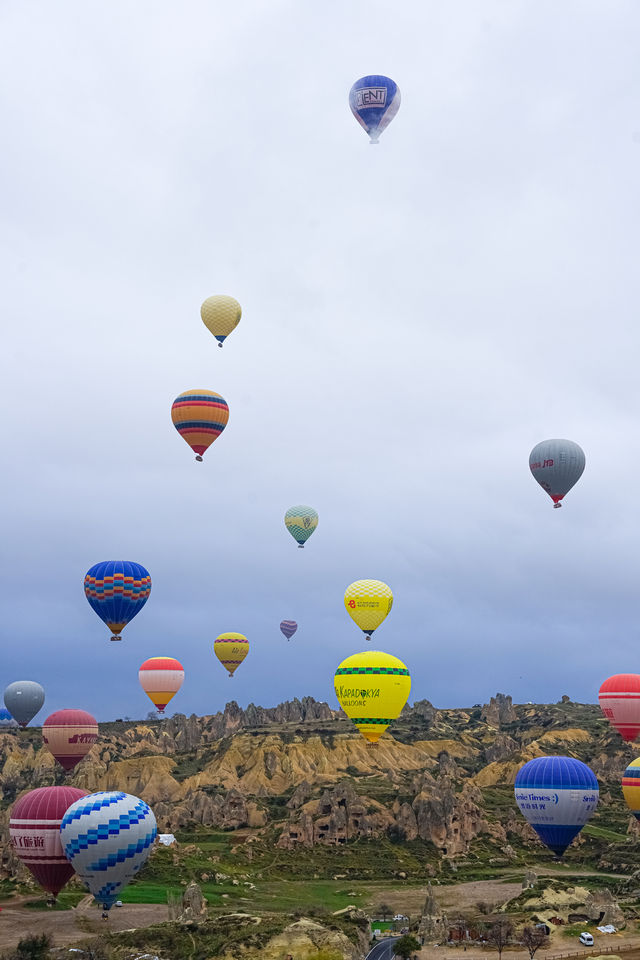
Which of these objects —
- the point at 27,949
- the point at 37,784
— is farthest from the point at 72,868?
the point at 37,784

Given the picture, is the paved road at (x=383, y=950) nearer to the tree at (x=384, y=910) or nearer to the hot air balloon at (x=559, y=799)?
the tree at (x=384, y=910)

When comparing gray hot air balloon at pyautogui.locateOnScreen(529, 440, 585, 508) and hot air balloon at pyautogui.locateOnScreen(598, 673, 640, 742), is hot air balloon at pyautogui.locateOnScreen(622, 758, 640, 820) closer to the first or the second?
hot air balloon at pyautogui.locateOnScreen(598, 673, 640, 742)

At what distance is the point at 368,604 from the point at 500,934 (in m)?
28.5

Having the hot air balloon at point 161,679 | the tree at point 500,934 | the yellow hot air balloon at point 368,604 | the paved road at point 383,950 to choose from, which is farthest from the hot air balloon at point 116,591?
the tree at point 500,934

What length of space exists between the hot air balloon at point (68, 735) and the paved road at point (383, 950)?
3989 centimetres

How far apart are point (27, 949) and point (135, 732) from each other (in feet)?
426

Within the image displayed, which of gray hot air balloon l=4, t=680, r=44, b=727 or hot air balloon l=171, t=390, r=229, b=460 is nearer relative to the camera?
hot air balloon l=171, t=390, r=229, b=460

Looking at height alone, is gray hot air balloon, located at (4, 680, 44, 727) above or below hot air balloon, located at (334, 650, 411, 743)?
above

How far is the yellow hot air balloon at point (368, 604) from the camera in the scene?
90438 mm

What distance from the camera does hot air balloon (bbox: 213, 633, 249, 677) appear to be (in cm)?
13150

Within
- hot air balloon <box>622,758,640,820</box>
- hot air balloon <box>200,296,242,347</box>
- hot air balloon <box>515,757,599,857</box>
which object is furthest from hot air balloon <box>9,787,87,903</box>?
hot air balloon <box>622,758,640,820</box>

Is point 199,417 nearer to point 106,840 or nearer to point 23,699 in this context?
point 106,840

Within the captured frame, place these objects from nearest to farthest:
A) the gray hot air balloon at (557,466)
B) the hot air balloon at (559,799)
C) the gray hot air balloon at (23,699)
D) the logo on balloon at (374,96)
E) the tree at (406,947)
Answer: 1. the tree at (406,947)
2. the hot air balloon at (559,799)
3. the logo on balloon at (374,96)
4. the gray hot air balloon at (557,466)
5. the gray hot air balloon at (23,699)

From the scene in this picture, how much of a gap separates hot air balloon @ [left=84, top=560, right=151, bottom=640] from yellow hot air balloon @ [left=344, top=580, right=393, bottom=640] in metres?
17.5
